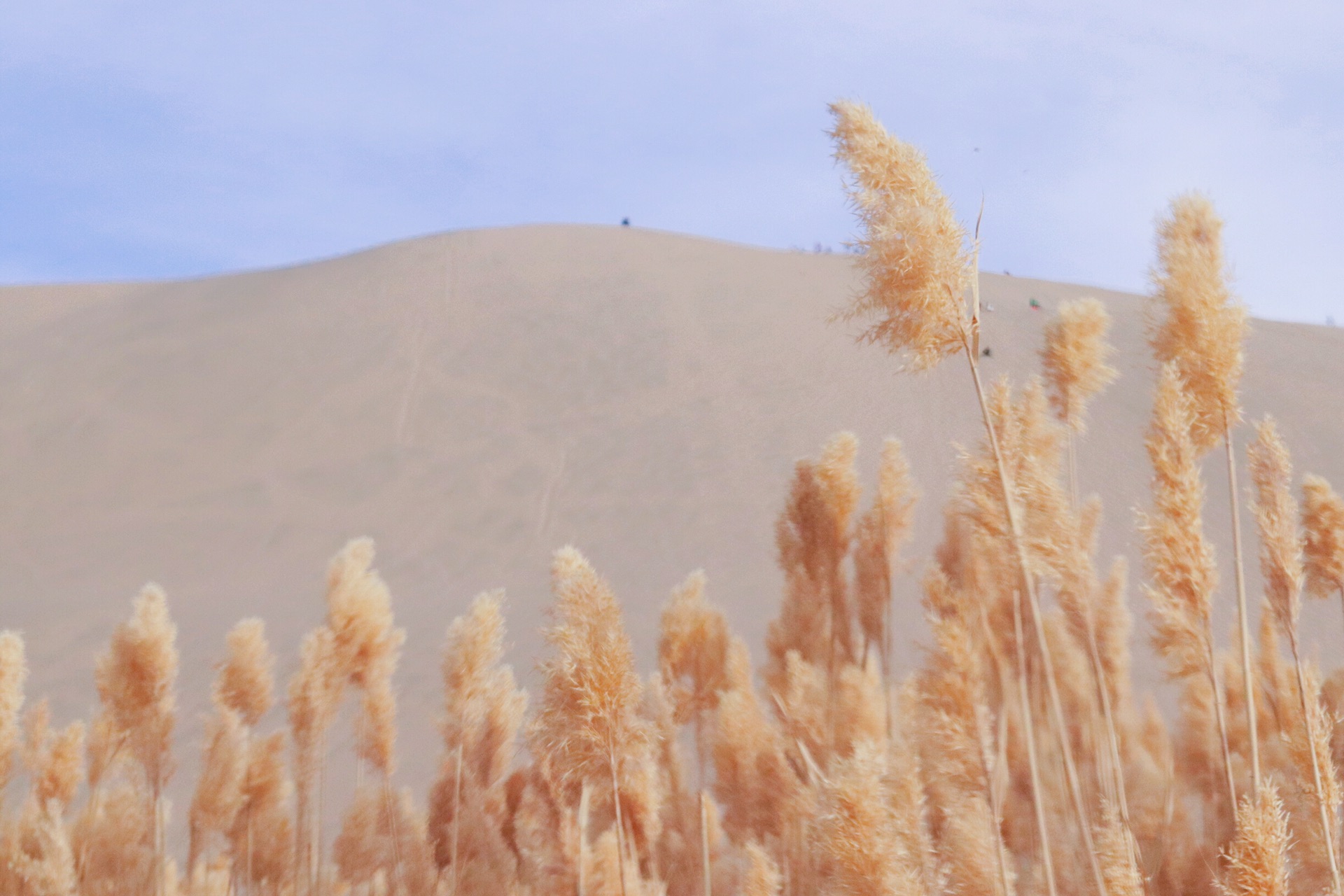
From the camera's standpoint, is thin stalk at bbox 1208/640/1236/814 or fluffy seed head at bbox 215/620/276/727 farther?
fluffy seed head at bbox 215/620/276/727

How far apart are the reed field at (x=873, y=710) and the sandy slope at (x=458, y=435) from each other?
761 centimetres

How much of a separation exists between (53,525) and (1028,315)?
22.3m

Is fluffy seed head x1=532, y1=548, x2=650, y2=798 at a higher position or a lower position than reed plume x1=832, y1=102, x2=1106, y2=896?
Result: lower

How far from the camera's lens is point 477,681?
3125 millimetres

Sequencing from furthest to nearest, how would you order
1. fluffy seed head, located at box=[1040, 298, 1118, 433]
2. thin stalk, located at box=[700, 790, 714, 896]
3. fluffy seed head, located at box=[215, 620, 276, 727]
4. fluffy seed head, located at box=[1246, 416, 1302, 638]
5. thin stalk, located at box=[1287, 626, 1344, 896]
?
fluffy seed head, located at box=[215, 620, 276, 727] < fluffy seed head, located at box=[1040, 298, 1118, 433] < thin stalk, located at box=[700, 790, 714, 896] < fluffy seed head, located at box=[1246, 416, 1302, 638] < thin stalk, located at box=[1287, 626, 1344, 896]

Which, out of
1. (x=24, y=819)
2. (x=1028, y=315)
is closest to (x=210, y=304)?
(x=1028, y=315)

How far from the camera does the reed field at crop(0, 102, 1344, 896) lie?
1883 mm

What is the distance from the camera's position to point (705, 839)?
242 centimetres

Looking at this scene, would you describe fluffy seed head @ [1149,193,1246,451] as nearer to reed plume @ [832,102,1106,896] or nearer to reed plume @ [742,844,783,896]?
reed plume @ [832,102,1106,896]

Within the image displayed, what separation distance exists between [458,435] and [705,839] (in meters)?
20.7

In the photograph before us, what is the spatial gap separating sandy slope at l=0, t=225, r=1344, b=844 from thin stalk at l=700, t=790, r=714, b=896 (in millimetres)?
8027

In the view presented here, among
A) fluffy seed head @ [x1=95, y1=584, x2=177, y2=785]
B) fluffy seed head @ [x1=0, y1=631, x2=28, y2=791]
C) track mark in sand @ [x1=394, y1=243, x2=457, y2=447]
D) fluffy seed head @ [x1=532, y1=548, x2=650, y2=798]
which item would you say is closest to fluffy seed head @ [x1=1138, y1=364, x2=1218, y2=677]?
fluffy seed head @ [x1=532, y1=548, x2=650, y2=798]

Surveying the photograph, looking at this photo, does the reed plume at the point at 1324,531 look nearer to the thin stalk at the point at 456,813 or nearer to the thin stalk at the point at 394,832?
the thin stalk at the point at 456,813

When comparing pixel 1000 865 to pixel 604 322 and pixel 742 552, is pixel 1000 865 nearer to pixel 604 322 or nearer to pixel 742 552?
pixel 742 552
